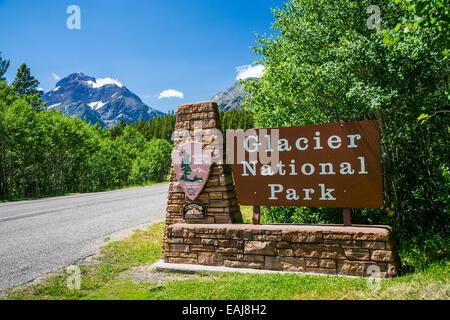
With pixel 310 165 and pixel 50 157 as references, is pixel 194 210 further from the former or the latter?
pixel 50 157

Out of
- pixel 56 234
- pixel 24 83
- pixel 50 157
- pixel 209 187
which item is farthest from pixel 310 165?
pixel 24 83

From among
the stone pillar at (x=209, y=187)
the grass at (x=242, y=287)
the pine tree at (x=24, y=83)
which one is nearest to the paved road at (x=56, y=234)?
the grass at (x=242, y=287)

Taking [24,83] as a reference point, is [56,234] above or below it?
below

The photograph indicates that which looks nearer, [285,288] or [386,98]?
[285,288]

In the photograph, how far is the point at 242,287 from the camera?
3682 millimetres

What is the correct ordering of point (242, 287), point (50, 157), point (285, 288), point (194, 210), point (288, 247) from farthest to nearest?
point (50, 157) < point (194, 210) < point (288, 247) < point (242, 287) < point (285, 288)

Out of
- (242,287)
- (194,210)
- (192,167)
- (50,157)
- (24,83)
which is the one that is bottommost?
(242,287)

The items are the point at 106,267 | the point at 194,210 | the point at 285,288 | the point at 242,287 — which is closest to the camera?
the point at 285,288

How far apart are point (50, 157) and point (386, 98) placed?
80.6ft

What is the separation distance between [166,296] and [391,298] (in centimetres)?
256

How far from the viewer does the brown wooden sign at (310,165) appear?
4.09 m
